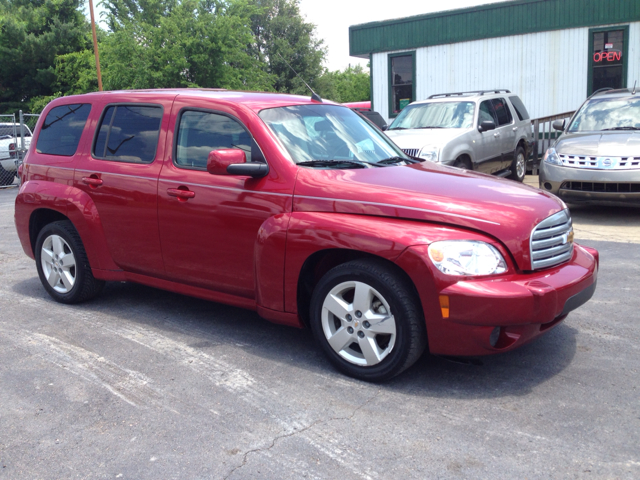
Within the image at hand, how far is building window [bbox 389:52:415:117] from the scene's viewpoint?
20891 mm

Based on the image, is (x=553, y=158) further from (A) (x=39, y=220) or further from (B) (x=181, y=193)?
(A) (x=39, y=220)

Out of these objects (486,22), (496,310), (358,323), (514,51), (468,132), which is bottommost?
(358,323)

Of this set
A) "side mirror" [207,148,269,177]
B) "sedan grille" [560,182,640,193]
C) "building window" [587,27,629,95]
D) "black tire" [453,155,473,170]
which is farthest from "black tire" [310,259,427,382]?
"building window" [587,27,629,95]

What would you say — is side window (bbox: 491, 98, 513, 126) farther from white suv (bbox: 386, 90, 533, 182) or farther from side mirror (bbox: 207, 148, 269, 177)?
side mirror (bbox: 207, 148, 269, 177)

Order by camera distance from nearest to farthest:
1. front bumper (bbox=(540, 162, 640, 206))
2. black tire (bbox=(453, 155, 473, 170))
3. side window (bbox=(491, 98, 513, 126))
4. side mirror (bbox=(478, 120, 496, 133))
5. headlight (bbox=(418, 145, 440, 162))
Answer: front bumper (bbox=(540, 162, 640, 206)), headlight (bbox=(418, 145, 440, 162)), black tire (bbox=(453, 155, 473, 170)), side mirror (bbox=(478, 120, 496, 133)), side window (bbox=(491, 98, 513, 126))

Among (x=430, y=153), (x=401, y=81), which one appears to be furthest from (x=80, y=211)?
(x=401, y=81)

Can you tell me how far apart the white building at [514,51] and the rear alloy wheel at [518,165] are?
6.38m

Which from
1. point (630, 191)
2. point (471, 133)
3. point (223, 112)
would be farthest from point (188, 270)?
point (471, 133)

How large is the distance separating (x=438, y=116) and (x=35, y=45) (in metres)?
35.1

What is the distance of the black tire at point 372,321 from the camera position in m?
3.61

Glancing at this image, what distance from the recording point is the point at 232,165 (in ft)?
13.6

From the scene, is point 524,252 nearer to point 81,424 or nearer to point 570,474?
point 570,474

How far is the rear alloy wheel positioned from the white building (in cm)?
638

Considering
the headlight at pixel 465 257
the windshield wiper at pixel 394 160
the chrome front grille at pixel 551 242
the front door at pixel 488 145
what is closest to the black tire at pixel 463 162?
the front door at pixel 488 145
